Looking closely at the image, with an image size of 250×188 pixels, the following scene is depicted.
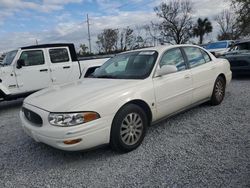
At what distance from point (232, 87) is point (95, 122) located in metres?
5.78

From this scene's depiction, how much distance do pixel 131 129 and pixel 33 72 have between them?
15.7 ft

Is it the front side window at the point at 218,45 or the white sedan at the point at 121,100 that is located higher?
the front side window at the point at 218,45

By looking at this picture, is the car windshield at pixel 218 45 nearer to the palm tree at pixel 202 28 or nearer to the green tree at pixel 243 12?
the green tree at pixel 243 12

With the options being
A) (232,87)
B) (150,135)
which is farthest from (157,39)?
(150,135)

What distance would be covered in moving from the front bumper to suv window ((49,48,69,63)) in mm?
4766

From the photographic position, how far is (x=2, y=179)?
3.16 metres

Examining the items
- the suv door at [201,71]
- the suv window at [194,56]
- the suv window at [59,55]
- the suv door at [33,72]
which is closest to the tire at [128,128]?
the suv door at [201,71]

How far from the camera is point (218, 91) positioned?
5.55 meters

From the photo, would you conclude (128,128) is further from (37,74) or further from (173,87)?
(37,74)

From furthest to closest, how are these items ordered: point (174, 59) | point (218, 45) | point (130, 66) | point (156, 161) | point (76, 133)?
point (218, 45)
point (174, 59)
point (130, 66)
point (156, 161)
point (76, 133)

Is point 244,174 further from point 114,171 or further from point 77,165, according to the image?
point 77,165

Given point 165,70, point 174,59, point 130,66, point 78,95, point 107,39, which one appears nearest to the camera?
point 78,95

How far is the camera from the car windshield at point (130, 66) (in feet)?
13.4

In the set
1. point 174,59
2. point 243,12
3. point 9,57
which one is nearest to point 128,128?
point 174,59
